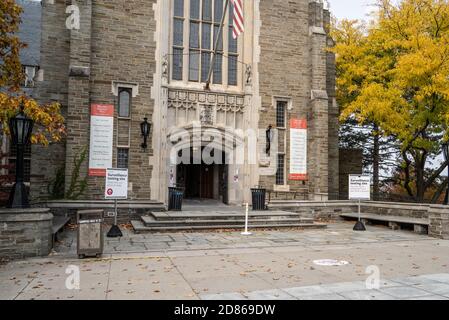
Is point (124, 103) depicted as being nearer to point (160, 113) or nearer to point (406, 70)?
point (160, 113)

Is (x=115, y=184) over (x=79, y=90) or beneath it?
beneath

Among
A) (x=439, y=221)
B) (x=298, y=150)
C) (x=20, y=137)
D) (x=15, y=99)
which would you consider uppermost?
(x=15, y=99)

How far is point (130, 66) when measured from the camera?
1581 cm

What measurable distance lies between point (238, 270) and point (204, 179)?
14.6 meters

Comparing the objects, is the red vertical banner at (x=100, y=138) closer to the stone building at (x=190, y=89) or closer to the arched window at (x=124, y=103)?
the stone building at (x=190, y=89)

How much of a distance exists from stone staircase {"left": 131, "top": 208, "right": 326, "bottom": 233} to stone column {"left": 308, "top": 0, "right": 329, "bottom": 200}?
419cm

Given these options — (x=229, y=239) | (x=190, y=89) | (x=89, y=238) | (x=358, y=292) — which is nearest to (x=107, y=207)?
(x=229, y=239)

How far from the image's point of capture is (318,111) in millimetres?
17641

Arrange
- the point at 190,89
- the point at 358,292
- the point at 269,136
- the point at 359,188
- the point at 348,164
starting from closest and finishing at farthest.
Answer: the point at 358,292 → the point at 359,188 → the point at 190,89 → the point at 269,136 → the point at 348,164

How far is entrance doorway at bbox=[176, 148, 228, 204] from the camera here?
18.5 m

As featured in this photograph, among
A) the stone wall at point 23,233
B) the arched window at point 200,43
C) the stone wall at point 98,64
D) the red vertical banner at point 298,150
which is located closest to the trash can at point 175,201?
the stone wall at point 98,64

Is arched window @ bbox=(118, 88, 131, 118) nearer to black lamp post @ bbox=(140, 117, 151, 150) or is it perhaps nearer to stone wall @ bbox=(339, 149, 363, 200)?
black lamp post @ bbox=(140, 117, 151, 150)

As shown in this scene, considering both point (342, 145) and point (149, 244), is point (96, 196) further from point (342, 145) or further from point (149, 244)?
point (342, 145)

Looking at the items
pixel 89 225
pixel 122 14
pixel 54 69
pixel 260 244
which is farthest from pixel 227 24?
pixel 89 225
